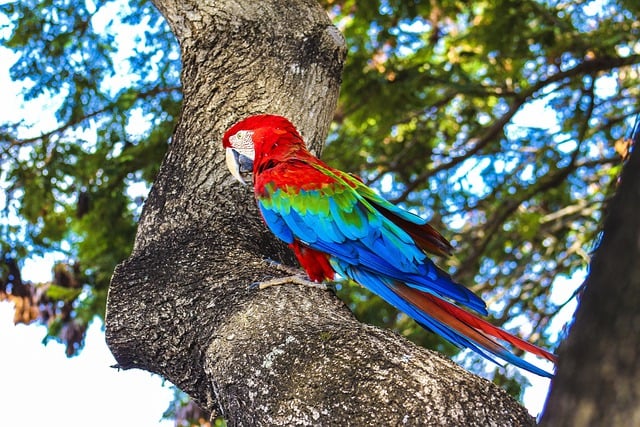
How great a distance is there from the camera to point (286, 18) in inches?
113

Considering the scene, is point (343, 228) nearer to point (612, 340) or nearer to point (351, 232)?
point (351, 232)

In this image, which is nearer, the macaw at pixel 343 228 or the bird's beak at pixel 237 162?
the macaw at pixel 343 228

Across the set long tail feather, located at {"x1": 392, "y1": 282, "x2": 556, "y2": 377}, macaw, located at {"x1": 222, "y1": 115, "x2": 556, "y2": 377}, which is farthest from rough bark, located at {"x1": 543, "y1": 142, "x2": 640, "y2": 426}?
macaw, located at {"x1": 222, "y1": 115, "x2": 556, "y2": 377}

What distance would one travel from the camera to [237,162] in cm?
259

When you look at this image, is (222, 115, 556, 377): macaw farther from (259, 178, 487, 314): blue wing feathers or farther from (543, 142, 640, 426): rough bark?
(543, 142, 640, 426): rough bark

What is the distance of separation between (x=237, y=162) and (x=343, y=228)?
42 cm

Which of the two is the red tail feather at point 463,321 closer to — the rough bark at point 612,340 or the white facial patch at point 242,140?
the white facial patch at point 242,140

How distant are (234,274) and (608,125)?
3.85 metres

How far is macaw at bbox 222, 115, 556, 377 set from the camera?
213 centimetres

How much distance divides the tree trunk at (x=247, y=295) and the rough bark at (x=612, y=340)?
657 mm

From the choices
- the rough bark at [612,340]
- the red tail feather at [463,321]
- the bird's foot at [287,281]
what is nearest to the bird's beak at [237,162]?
the bird's foot at [287,281]

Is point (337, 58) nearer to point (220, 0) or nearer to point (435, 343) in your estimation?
point (220, 0)

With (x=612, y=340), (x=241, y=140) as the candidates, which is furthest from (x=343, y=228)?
(x=612, y=340)

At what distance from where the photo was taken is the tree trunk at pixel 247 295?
1618 millimetres
